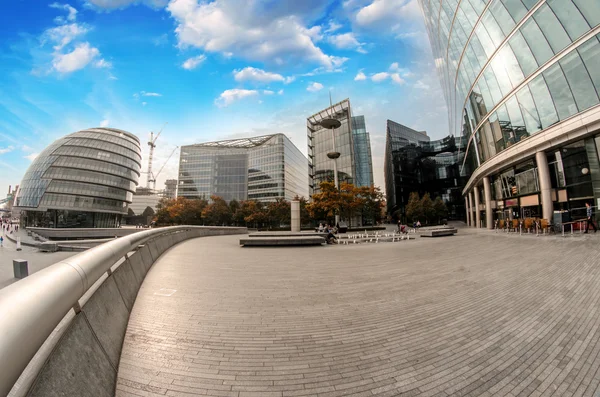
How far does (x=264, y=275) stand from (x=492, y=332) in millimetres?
5164

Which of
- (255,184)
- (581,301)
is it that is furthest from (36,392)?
(255,184)

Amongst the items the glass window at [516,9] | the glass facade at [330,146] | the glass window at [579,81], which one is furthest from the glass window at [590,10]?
the glass facade at [330,146]

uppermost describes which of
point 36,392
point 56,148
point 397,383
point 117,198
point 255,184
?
point 56,148

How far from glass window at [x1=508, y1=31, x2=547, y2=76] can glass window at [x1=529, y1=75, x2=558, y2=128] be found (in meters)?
1.07

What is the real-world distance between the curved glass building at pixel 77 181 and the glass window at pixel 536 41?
8102cm

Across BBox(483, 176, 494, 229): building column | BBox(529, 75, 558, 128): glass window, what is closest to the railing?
BBox(529, 75, 558, 128): glass window

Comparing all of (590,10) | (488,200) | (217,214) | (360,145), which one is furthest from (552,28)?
(360,145)

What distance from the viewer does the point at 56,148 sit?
63.2m

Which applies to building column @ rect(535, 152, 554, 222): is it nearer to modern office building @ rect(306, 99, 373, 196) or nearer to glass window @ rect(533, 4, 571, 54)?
glass window @ rect(533, 4, 571, 54)

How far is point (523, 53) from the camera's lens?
63.9 feet

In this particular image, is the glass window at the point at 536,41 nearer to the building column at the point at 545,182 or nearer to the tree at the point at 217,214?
the building column at the point at 545,182

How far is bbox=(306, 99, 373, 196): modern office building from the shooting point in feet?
199

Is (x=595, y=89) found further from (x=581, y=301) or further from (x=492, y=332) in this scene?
(x=492, y=332)

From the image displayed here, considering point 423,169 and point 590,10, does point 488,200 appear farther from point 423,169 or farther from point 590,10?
point 423,169
